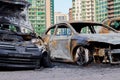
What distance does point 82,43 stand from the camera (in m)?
11.3

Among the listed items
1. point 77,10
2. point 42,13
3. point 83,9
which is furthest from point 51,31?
point 83,9

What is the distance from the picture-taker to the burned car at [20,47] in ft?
34.0

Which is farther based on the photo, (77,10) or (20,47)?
(77,10)

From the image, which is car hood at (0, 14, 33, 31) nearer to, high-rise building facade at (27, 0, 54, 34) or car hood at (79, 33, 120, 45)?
car hood at (79, 33, 120, 45)

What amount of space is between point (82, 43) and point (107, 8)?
9968 centimetres

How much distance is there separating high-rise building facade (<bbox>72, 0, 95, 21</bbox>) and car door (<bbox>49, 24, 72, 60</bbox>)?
104893 mm

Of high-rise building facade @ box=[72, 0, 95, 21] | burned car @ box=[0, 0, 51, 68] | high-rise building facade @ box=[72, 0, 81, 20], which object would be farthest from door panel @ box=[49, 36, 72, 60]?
high-rise building facade @ box=[72, 0, 81, 20]

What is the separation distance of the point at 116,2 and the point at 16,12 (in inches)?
3565

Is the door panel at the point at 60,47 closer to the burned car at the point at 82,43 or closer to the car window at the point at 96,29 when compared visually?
the burned car at the point at 82,43

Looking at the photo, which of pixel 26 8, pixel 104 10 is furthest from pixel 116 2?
pixel 26 8

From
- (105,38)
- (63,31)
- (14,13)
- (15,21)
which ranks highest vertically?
(14,13)

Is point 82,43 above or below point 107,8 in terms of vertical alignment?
below

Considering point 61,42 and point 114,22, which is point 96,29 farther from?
point 114,22

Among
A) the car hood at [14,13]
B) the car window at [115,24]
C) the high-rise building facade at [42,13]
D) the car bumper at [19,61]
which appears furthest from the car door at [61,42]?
the high-rise building facade at [42,13]
